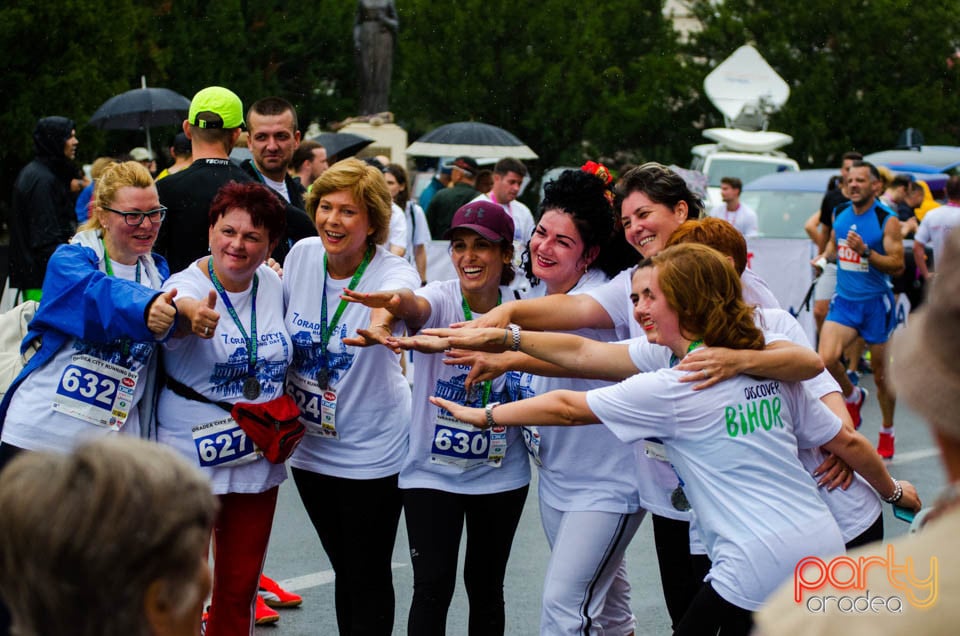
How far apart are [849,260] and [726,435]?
25.1 ft

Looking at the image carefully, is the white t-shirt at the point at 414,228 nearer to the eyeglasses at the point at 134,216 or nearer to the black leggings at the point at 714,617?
the eyeglasses at the point at 134,216

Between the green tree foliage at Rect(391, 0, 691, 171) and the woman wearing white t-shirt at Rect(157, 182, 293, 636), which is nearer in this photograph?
the woman wearing white t-shirt at Rect(157, 182, 293, 636)

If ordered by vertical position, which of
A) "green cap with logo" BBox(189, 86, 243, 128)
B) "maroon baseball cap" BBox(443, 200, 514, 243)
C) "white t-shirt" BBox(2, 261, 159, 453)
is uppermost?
"green cap with logo" BBox(189, 86, 243, 128)

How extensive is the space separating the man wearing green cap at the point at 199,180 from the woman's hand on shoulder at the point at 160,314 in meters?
1.36

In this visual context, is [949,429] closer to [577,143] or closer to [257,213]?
[257,213]

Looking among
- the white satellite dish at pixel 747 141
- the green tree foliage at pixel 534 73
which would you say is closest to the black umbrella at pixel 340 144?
the white satellite dish at pixel 747 141

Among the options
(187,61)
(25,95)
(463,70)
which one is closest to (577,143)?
(463,70)

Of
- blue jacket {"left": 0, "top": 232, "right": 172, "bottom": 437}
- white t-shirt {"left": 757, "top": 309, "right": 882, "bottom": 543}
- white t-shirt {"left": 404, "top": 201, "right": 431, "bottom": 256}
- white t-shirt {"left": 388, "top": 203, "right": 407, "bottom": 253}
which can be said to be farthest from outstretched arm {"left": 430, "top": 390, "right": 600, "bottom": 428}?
white t-shirt {"left": 404, "top": 201, "right": 431, "bottom": 256}

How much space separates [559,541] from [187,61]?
27802mm

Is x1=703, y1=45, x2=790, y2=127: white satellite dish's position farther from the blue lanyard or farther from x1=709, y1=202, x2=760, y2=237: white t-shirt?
the blue lanyard

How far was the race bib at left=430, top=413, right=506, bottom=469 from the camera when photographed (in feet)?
14.7

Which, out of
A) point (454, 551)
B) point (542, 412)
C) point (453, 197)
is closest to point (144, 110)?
point (453, 197)

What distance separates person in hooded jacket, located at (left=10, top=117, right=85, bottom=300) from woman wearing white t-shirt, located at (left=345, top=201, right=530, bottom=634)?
5760mm

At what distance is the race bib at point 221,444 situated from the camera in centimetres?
440
